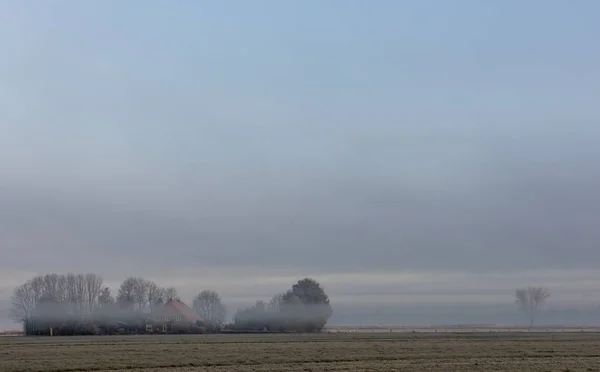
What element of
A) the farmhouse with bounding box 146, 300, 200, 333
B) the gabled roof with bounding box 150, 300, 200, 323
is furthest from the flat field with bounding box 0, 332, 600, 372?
the gabled roof with bounding box 150, 300, 200, 323

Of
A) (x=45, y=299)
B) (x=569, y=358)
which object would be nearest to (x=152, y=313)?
(x=45, y=299)

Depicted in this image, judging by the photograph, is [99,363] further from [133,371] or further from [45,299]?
[45,299]

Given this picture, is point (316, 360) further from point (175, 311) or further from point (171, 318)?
point (175, 311)

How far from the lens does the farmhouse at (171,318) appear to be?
457 ft

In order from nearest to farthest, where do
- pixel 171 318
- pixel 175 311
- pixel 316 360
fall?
pixel 316 360, pixel 171 318, pixel 175 311

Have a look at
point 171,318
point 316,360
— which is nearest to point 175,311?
point 171,318

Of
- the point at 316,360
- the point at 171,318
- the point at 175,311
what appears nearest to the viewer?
the point at 316,360

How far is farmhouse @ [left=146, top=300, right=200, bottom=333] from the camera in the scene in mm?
139250

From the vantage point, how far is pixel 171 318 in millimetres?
157625

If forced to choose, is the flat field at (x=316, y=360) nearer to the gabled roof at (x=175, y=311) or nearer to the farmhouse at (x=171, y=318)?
the farmhouse at (x=171, y=318)

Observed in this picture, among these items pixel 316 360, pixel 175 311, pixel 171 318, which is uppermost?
pixel 175 311

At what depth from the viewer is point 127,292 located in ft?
637

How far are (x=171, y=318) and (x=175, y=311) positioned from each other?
227 inches

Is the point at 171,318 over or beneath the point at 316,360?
over
